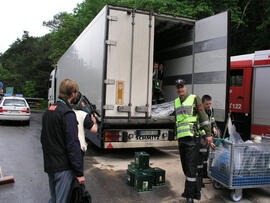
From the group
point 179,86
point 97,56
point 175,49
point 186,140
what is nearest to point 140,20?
point 97,56

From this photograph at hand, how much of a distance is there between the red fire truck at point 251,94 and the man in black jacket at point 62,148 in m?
6.82

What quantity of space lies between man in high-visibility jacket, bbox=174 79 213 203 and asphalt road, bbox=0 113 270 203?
0.40 metres

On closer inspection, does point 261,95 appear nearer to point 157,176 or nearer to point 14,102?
point 157,176

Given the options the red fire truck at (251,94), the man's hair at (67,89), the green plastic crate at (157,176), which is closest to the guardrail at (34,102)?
the red fire truck at (251,94)

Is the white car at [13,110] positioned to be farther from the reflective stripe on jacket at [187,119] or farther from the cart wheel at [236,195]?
the cart wheel at [236,195]

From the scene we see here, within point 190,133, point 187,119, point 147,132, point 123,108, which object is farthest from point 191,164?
point 147,132

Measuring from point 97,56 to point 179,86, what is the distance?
303cm

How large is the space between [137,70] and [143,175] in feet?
8.74

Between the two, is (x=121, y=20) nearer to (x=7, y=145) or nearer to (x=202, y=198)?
(x=202, y=198)

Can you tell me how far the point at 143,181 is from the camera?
450cm

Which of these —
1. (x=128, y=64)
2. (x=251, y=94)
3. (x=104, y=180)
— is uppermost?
(x=128, y=64)

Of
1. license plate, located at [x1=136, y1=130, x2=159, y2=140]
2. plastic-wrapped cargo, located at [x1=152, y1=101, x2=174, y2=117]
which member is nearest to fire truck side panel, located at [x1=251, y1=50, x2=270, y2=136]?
plastic-wrapped cargo, located at [x1=152, y1=101, x2=174, y2=117]

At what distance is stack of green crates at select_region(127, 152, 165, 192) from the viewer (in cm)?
451

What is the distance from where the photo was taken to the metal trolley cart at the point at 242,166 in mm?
4035
